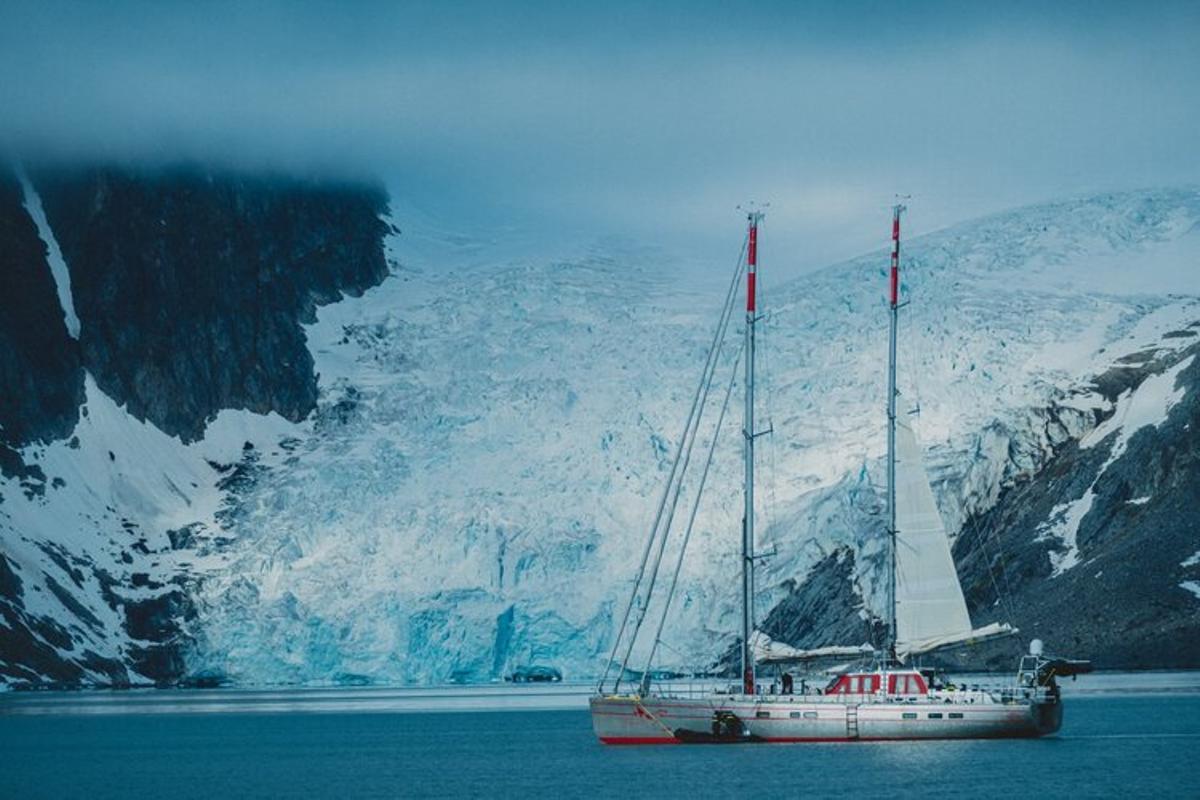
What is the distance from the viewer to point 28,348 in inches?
6998

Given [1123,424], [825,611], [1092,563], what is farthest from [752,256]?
[1123,424]

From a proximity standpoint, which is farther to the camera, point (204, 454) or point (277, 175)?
point (277, 175)

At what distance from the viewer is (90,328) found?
593 feet

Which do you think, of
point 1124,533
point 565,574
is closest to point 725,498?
point 565,574

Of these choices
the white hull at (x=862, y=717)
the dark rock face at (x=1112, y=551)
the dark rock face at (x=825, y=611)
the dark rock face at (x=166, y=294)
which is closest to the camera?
the white hull at (x=862, y=717)

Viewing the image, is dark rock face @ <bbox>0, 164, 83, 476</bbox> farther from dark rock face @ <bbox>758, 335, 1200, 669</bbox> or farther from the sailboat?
the sailboat

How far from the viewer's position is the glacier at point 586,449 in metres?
136

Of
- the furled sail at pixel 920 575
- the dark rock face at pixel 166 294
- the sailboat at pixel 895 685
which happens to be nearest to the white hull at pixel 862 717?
the sailboat at pixel 895 685

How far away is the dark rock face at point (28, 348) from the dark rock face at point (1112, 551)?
6605 centimetres

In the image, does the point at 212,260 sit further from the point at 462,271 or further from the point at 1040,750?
the point at 1040,750

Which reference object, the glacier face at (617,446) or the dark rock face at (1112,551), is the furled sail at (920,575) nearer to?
the dark rock face at (1112,551)

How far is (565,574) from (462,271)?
37941mm

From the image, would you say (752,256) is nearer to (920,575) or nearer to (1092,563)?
(920,575)

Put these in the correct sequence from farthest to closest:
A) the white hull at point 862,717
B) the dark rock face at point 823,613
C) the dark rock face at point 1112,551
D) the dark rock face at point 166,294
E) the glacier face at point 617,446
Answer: the dark rock face at point 166,294, the glacier face at point 617,446, the dark rock face at point 823,613, the dark rock face at point 1112,551, the white hull at point 862,717
